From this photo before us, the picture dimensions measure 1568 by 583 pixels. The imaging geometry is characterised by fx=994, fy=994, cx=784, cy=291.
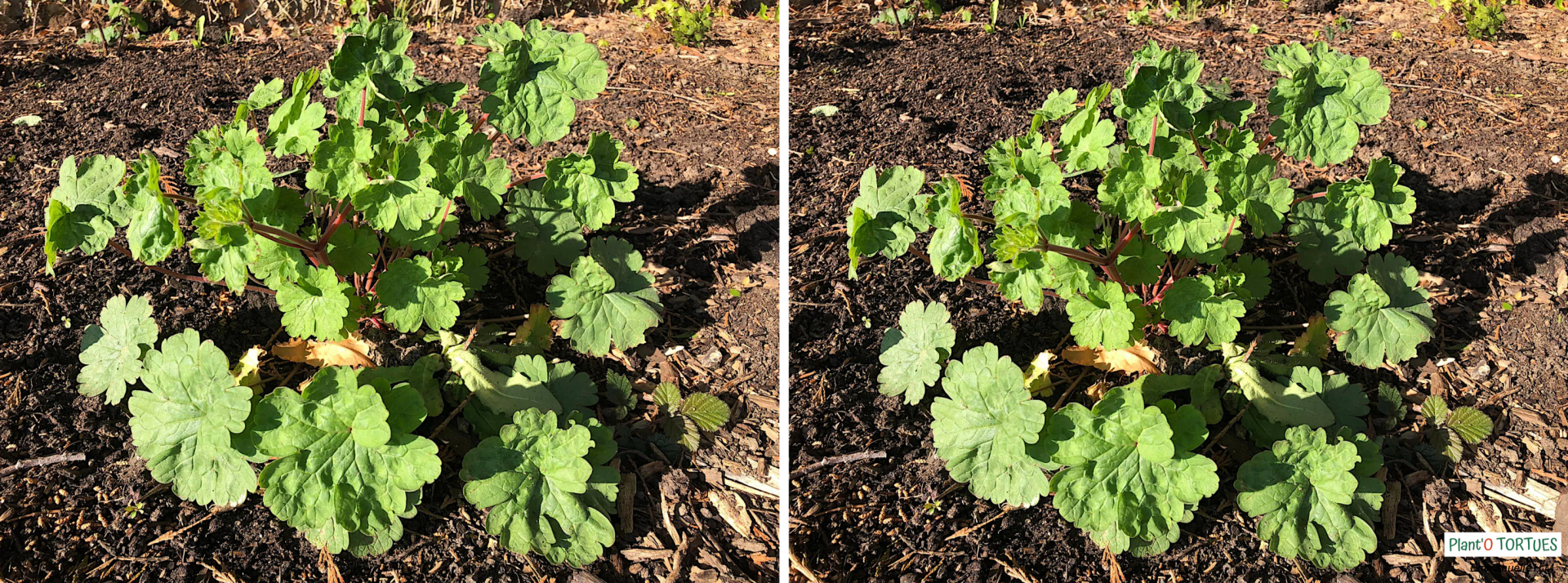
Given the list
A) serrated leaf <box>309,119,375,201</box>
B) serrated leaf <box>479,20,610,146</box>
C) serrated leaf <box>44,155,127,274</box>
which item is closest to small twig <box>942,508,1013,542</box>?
serrated leaf <box>479,20,610,146</box>

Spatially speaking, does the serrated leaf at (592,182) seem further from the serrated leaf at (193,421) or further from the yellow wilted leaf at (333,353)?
the serrated leaf at (193,421)

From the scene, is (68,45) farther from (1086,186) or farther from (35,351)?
(1086,186)

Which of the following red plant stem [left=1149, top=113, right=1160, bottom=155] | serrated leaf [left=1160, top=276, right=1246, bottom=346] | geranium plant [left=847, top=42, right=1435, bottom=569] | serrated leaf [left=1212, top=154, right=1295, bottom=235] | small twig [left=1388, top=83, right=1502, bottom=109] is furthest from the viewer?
small twig [left=1388, top=83, right=1502, bottom=109]

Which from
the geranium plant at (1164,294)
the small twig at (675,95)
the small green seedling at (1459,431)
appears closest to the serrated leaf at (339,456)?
the geranium plant at (1164,294)

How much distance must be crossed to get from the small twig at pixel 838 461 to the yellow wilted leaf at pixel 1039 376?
46 cm

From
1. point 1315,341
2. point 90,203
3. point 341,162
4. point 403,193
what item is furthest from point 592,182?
point 1315,341

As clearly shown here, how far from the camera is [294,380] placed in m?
2.87

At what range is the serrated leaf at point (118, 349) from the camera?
2611 millimetres

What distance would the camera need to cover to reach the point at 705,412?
9.26 ft

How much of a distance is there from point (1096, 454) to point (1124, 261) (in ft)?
1.78

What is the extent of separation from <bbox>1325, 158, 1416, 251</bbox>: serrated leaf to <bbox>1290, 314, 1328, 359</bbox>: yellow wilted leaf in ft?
0.86

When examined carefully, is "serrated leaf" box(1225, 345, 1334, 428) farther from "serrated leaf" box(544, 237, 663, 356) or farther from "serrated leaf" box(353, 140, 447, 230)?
"serrated leaf" box(353, 140, 447, 230)

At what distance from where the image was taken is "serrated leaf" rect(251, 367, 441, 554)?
222 centimetres

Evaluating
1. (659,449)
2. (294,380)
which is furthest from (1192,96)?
(294,380)
